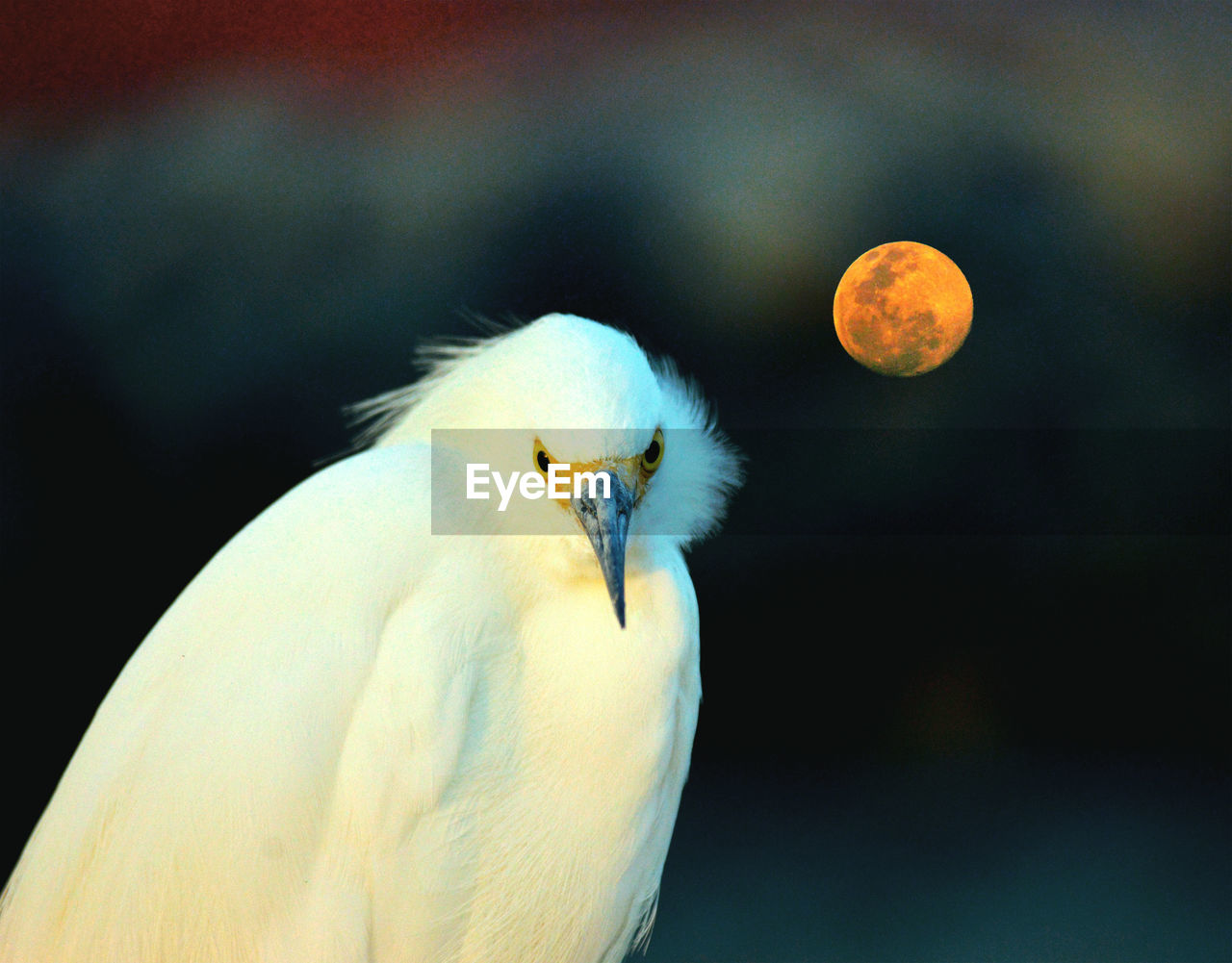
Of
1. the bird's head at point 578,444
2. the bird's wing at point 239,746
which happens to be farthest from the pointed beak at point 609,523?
the bird's wing at point 239,746

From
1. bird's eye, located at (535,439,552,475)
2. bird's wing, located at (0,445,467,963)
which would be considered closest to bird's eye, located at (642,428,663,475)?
bird's eye, located at (535,439,552,475)

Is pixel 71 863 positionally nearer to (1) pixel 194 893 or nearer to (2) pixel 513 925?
(1) pixel 194 893

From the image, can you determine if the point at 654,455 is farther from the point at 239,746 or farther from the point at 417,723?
the point at 239,746

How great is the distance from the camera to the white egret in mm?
1031

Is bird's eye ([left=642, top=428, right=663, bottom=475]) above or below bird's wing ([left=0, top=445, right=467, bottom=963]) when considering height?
above

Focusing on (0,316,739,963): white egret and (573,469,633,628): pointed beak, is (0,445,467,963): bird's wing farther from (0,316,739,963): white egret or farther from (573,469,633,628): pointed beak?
(573,469,633,628): pointed beak

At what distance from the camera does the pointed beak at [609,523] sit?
97 centimetres

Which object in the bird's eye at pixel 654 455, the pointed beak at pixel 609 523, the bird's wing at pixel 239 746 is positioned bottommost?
the bird's wing at pixel 239 746

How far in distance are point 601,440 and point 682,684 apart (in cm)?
38

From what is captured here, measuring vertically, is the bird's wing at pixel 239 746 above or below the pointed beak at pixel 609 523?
below

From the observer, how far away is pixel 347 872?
1025 millimetres

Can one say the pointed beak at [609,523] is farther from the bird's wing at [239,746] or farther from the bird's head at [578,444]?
the bird's wing at [239,746]

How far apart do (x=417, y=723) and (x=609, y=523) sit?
0.33m

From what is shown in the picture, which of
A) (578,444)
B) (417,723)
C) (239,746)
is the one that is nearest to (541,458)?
(578,444)
